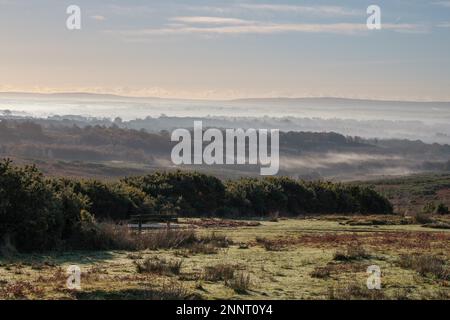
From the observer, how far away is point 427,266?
65.6 feet

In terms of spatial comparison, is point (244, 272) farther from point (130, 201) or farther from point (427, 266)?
point (130, 201)

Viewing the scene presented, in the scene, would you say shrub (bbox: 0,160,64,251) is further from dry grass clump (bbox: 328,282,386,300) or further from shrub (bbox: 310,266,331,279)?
dry grass clump (bbox: 328,282,386,300)

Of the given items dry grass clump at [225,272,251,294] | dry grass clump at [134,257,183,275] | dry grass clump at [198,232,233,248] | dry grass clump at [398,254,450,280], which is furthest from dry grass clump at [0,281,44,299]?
dry grass clump at [198,232,233,248]

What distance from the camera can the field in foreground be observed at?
1565 cm

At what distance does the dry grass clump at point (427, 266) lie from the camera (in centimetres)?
1931

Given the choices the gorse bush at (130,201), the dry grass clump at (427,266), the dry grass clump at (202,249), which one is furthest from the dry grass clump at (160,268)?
the dry grass clump at (427,266)

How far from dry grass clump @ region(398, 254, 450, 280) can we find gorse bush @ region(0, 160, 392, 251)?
828 cm

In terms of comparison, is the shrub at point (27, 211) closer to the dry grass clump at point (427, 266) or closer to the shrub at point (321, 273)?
the shrub at point (321, 273)

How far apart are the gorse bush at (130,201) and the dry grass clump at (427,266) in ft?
27.2

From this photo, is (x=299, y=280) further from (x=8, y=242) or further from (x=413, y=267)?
(x=8, y=242)

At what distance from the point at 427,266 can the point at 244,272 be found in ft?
17.6
